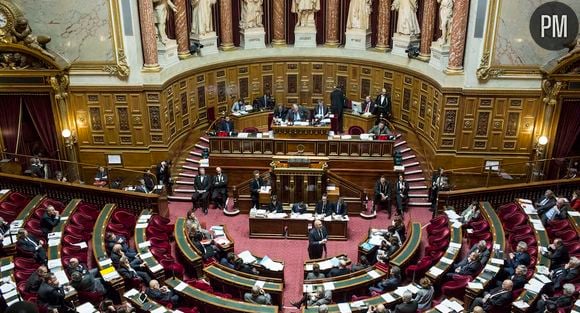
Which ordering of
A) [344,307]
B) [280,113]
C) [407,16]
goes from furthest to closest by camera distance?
1. [407,16]
2. [280,113]
3. [344,307]

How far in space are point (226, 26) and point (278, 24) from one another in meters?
2.04

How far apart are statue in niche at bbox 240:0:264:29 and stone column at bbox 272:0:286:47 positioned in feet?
1.78

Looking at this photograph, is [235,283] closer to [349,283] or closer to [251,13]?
[349,283]

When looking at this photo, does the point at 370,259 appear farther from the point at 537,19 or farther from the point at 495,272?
the point at 537,19

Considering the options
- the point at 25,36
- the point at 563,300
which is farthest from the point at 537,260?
the point at 25,36

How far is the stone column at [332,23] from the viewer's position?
22031 millimetres

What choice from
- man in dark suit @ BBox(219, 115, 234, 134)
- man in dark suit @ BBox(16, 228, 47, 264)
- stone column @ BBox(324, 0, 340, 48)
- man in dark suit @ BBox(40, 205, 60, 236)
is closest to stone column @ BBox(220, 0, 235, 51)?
stone column @ BBox(324, 0, 340, 48)

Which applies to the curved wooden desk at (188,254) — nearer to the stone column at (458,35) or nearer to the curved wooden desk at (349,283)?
the curved wooden desk at (349,283)

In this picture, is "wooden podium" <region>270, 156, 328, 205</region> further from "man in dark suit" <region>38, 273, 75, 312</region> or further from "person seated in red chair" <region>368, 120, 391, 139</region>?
"man in dark suit" <region>38, 273, 75, 312</region>

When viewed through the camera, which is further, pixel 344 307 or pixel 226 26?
pixel 226 26

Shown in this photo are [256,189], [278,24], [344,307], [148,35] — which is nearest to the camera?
[344,307]

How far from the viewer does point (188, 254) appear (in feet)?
45.8

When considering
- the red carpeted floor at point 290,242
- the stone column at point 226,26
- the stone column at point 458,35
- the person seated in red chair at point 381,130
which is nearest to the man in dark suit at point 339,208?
the red carpeted floor at point 290,242

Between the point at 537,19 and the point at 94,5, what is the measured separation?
1293 cm
